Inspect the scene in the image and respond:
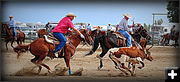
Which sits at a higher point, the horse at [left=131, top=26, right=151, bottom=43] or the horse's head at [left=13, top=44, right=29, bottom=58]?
the horse at [left=131, top=26, right=151, bottom=43]

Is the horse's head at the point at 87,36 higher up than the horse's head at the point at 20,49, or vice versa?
Result: the horse's head at the point at 87,36

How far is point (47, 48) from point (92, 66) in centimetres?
90

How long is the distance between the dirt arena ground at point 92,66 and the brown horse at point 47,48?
79 millimetres

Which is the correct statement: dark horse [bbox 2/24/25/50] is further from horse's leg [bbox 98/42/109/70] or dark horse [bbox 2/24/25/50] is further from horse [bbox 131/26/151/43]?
horse [bbox 131/26/151/43]

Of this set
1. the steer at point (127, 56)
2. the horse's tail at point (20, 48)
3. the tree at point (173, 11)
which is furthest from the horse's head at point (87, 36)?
the tree at point (173, 11)

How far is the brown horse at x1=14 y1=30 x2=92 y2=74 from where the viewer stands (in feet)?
17.9

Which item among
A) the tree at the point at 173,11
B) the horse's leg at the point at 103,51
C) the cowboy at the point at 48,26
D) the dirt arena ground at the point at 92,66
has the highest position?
the tree at the point at 173,11

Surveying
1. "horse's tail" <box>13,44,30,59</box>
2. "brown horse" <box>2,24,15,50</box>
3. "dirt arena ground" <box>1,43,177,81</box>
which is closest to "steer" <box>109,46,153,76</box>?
"dirt arena ground" <box>1,43,177,81</box>

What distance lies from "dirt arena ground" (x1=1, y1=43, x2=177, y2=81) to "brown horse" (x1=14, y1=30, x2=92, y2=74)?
0.08 meters

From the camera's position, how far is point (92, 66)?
18.5 ft

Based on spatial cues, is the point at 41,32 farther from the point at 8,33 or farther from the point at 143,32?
the point at 143,32

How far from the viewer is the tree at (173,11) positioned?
557 centimetres

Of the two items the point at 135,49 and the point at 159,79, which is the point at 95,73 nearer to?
the point at 135,49

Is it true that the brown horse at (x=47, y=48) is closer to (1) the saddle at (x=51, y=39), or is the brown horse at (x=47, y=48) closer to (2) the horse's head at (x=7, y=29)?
(1) the saddle at (x=51, y=39)
